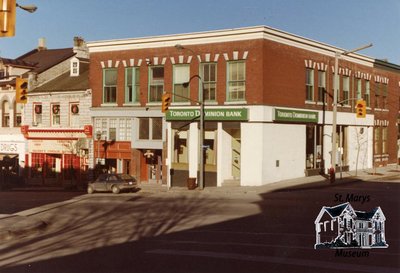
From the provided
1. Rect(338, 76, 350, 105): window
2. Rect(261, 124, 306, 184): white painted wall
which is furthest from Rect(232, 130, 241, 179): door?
Rect(338, 76, 350, 105): window

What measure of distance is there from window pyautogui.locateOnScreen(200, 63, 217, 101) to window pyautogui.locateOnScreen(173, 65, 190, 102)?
1.42 metres

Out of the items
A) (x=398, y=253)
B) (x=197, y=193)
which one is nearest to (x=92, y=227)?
(x=398, y=253)

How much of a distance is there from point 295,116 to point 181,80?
860 cm

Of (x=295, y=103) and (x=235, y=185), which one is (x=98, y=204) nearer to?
(x=235, y=185)

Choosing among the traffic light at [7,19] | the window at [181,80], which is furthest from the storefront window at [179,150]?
the traffic light at [7,19]

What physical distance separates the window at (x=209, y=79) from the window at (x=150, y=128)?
467 cm

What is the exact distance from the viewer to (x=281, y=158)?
35.9 m

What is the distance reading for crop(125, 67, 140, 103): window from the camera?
39.8 metres

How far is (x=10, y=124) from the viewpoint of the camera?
4800cm

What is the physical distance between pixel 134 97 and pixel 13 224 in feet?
71.1

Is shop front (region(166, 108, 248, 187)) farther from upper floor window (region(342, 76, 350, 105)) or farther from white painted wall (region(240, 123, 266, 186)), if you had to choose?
upper floor window (region(342, 76, 350, 105))

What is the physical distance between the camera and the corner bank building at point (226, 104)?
34.5 meters

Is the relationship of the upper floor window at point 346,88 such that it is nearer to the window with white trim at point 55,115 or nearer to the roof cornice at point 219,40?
the roof cornice at point 219,40

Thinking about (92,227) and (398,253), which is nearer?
(398,253)
